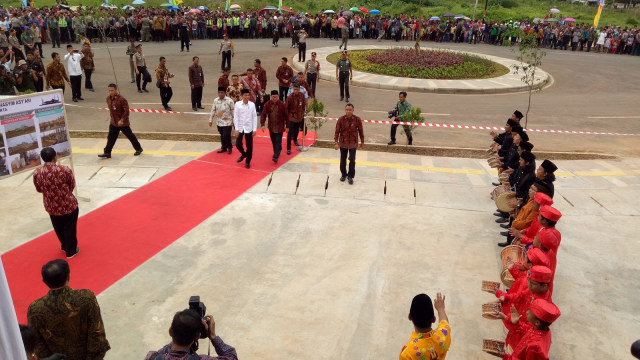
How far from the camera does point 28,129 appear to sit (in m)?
8.08

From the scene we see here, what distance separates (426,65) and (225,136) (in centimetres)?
1417

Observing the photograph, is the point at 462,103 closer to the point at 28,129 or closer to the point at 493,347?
the point at 493,347

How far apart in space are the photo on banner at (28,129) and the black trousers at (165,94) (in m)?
6.41

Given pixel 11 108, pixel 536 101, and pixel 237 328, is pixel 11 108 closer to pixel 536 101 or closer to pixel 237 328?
pixel 237 328

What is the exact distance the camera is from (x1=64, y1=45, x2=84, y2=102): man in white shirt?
15.6 metres

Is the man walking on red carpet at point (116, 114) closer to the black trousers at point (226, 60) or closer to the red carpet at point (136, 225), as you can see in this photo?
the red carpet at point (136, 225)

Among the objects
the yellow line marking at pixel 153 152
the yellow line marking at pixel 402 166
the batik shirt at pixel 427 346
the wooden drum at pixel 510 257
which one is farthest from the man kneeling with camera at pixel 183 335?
the yellow line marking at pixel 153 152

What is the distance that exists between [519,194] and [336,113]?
876cm

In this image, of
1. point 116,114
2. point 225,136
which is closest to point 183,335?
point 225,136

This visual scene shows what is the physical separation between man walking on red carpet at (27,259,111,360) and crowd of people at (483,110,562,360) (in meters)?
3.95

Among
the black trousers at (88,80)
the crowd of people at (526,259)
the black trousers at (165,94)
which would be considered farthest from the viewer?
the black trousers at (88,80)

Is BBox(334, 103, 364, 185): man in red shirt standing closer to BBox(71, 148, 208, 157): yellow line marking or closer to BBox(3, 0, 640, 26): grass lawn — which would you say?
BBox(71, 148, 208, 157): yellow line marking

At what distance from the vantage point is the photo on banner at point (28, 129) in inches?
305

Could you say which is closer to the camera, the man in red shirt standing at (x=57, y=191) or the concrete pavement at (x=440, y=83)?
the man in red shirt standing at (x=57, y=191)
